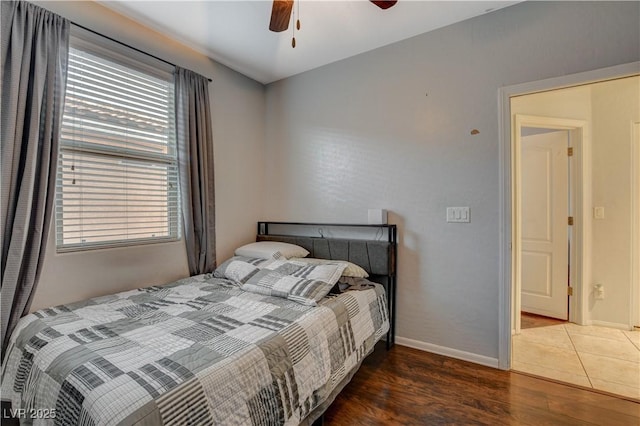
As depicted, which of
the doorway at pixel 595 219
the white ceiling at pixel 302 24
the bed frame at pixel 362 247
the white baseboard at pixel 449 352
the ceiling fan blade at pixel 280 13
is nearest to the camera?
the ceiling fan blade at pixel 280 13

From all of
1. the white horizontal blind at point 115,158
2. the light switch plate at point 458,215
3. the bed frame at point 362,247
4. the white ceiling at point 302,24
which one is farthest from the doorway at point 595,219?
the white horizontal blind at point 115,158

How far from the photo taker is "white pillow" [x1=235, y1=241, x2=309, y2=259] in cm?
267

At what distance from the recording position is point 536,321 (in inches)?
125

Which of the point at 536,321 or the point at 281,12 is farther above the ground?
the point at 281,12

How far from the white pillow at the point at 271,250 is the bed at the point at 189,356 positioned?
19.8 inches

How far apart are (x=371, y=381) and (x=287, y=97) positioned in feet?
9.42

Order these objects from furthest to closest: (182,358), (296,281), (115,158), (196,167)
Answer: (196,167)
(115,158)
(296,281)
(182,358)

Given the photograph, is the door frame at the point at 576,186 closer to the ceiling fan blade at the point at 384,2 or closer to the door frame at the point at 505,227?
the door frame at the point at 505,227

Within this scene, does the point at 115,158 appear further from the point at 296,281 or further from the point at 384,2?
the point at 384,2

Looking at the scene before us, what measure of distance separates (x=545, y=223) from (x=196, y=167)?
374 centimetres

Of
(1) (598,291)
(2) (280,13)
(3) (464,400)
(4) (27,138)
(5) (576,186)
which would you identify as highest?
(2) (280,13)

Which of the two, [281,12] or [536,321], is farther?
[536,321]

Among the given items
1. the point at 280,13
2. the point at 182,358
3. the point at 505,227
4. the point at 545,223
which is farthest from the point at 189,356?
the point at 545,223

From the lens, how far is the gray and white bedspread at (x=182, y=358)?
981 mm
